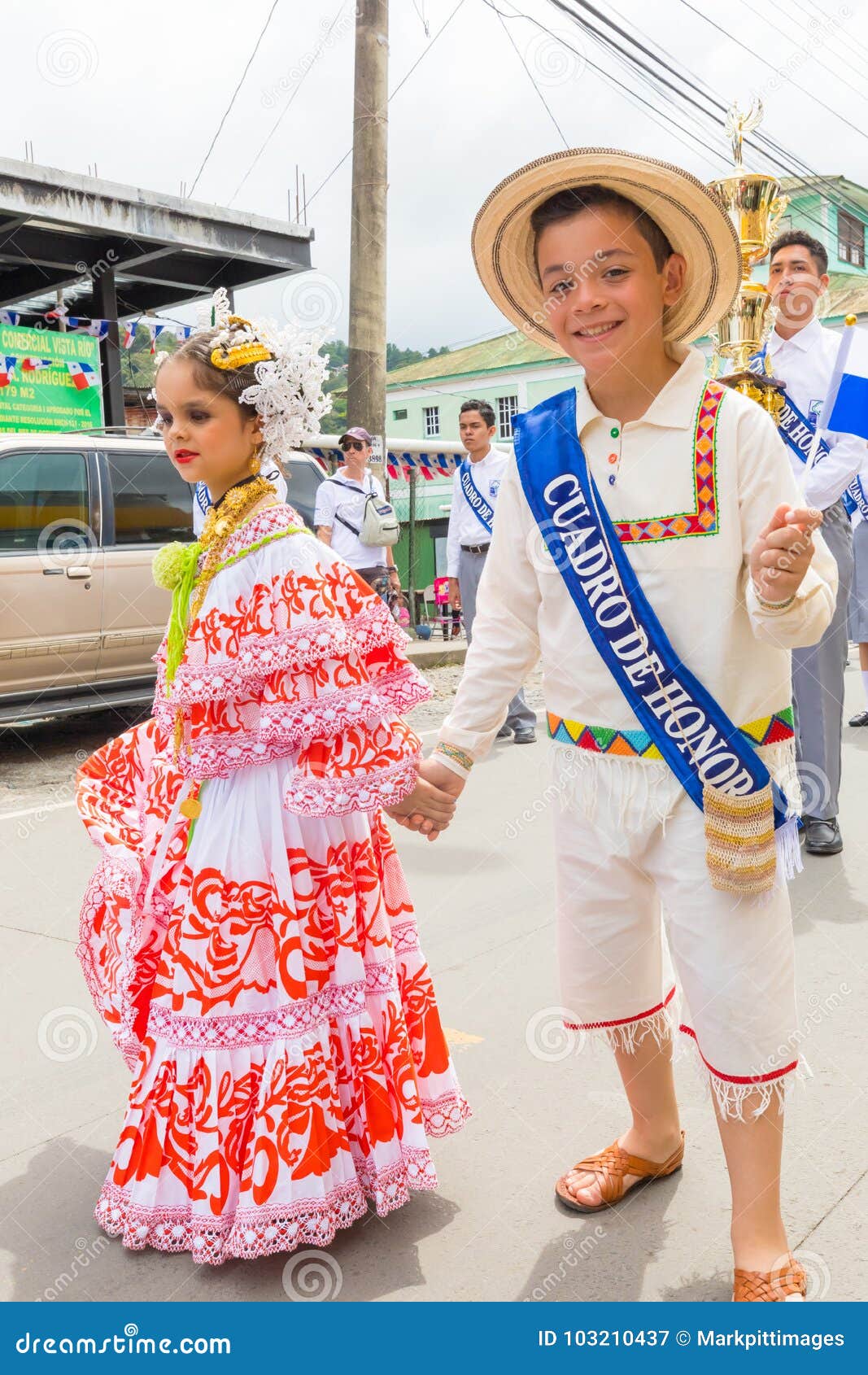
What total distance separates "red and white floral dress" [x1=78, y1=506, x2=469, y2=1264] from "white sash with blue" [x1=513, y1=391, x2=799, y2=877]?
489mm

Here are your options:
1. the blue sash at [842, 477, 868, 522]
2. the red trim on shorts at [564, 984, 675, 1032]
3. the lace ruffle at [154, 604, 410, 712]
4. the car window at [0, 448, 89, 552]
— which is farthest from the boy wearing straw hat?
the car window at [0, 448, 89, 552]

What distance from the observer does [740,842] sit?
1921 mm

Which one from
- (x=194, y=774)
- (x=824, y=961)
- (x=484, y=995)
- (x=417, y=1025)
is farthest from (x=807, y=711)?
(x=194, y=774)

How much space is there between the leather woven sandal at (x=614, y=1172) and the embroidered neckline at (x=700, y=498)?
1.29 m

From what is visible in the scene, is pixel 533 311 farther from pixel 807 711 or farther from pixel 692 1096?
pixel 807 711

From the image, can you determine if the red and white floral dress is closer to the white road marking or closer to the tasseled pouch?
the tasseled pouch

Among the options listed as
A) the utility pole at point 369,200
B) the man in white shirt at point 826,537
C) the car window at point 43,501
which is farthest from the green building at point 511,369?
the man in white shirt at point 826,537

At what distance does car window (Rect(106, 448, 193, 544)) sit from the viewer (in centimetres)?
771

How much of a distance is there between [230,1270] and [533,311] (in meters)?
1.94

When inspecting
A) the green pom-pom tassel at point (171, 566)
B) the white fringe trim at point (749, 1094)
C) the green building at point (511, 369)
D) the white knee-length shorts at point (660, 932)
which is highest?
the green building at point (511, 369)

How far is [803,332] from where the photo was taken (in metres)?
4.75

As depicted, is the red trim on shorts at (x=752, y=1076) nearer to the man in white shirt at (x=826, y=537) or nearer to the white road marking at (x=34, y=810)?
the man in white shirt at (x=826, y=537)

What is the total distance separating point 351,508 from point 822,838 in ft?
16.8

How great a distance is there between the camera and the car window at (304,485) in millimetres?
9062
